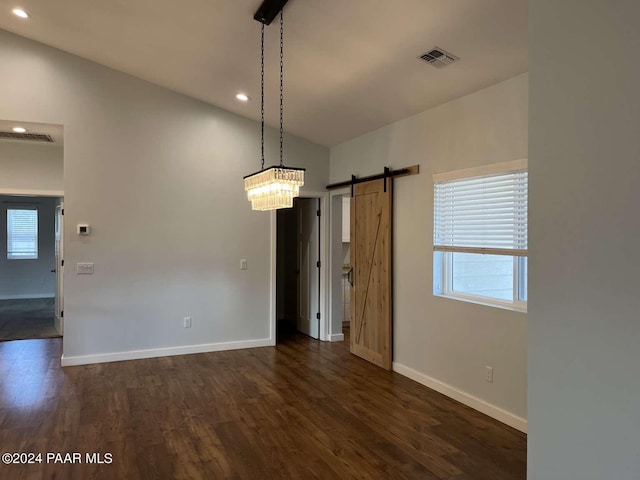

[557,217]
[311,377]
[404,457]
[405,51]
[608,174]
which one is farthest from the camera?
[311,377]

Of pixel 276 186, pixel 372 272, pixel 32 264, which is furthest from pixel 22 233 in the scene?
pixel 276 186

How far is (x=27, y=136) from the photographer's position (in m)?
5.62

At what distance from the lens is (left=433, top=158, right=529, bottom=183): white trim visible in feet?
11.1

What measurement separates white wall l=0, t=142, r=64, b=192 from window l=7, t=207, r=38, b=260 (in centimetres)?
532

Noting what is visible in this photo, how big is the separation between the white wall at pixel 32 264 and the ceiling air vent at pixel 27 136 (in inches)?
213

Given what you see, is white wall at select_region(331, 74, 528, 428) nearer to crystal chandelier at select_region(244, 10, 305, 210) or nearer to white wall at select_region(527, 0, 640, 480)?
crystal chandelier at select_region(244, 10, 305, 210)

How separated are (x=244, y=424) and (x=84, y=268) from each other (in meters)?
2.92

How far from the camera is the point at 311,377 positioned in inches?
183

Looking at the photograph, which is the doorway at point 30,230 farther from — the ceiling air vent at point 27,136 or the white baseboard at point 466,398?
the white baseboard at point 466,398

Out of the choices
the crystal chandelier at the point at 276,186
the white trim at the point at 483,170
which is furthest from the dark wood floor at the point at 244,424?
the white trim at the point at 483,170

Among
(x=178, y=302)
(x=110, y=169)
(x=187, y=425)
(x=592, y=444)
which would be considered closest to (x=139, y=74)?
(x=110, y=169)

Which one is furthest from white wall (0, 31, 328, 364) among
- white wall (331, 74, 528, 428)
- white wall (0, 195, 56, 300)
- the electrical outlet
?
white wall (0, 195, 56, 300)

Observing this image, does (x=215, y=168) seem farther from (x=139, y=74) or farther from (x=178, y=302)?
(x=178, y=302)

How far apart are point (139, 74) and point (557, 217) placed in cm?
507
